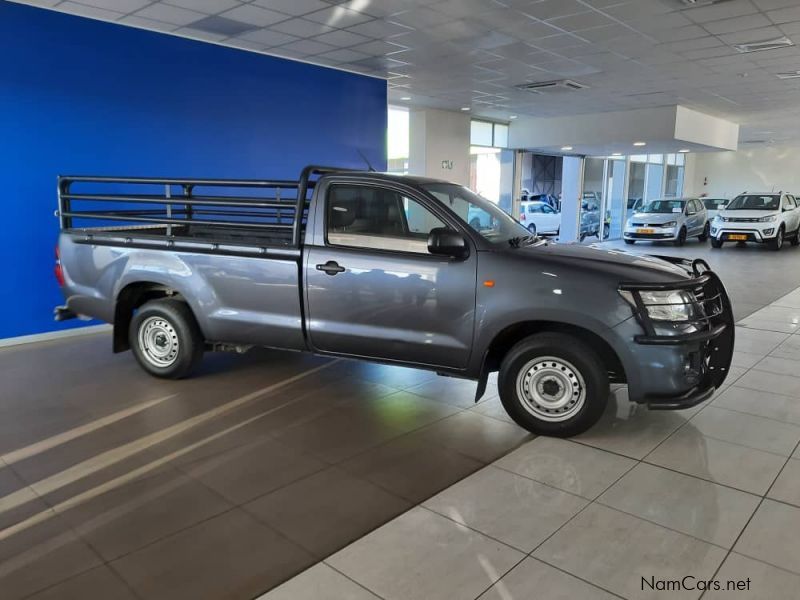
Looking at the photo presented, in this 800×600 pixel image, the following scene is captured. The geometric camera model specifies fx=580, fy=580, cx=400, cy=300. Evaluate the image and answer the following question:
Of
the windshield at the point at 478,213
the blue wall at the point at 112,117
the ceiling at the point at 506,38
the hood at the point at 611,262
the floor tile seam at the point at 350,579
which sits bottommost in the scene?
the floor tile seam at the point at 350,579

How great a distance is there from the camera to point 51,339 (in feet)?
21.9

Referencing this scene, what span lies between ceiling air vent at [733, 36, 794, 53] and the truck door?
650cm

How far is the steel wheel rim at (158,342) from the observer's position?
496cm

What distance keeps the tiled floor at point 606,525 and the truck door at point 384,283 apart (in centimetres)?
98

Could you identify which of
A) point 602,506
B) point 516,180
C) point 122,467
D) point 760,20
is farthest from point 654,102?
point 122,467

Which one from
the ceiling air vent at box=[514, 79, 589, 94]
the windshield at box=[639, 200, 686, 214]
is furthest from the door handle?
the windshield at box=[639, 200, 686, 214]

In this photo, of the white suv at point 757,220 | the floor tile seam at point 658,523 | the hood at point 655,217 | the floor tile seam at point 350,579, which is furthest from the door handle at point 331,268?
the white suv at point 757,220

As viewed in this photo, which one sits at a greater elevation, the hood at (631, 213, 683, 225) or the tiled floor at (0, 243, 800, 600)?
the hood at (631, 213, 683, 225)

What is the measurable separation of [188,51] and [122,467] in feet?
20.1

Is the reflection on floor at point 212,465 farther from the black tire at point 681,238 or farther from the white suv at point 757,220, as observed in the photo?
the black tire at point 681,238

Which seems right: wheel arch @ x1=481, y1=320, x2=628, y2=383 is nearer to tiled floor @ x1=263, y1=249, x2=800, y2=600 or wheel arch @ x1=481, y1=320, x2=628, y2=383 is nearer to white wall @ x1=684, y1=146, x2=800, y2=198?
tiled floor @ x1=263, y1=249, x2=800, y2=600

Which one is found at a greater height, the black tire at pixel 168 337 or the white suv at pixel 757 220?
the white suv at pixel 757 220

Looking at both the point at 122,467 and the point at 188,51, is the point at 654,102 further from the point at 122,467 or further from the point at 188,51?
the point at 122,467

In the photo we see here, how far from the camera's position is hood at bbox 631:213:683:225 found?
1695 cm
